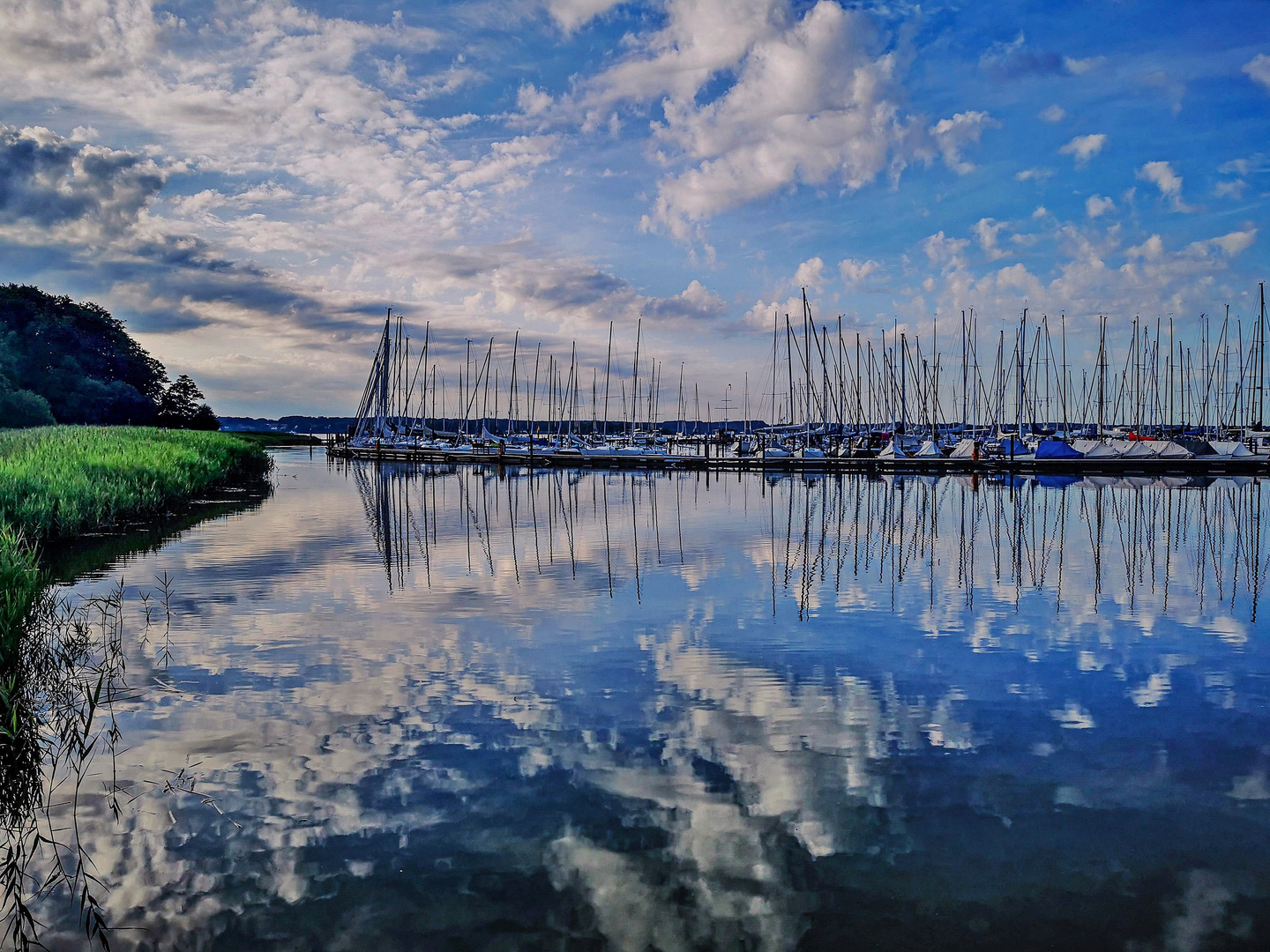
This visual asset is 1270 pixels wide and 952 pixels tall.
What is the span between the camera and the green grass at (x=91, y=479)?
71.8 feet

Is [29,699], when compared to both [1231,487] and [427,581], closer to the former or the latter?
[427,581]

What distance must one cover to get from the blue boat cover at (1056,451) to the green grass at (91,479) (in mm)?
51708

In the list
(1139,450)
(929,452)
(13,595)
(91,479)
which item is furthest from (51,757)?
(1139,450)

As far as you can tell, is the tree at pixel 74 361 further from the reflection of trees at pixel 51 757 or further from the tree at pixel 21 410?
the reflection of trees at pixel 51 757

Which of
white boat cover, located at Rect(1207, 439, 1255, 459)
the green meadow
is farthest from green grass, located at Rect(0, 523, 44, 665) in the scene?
white boat cover, located at Rect(1207, 439, 1255, 459)

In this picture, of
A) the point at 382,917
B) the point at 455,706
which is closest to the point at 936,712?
the point at 455,706

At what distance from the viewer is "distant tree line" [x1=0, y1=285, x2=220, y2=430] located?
63.4 metres

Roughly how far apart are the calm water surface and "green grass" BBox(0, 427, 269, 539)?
5352mm

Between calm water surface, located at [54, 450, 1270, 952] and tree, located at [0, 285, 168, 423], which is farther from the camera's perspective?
tree, located at [0, 285, 168, 423]

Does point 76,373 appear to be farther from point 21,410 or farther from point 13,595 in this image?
point 13,595

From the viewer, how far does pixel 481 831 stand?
6863 mm

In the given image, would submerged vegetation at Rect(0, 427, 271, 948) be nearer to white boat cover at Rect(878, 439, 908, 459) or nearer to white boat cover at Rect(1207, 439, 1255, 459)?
white boat cover at Rect(878, 439, 908, 459)

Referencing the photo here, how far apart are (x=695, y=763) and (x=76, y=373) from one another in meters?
83.3

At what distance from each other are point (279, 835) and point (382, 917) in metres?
1.53
